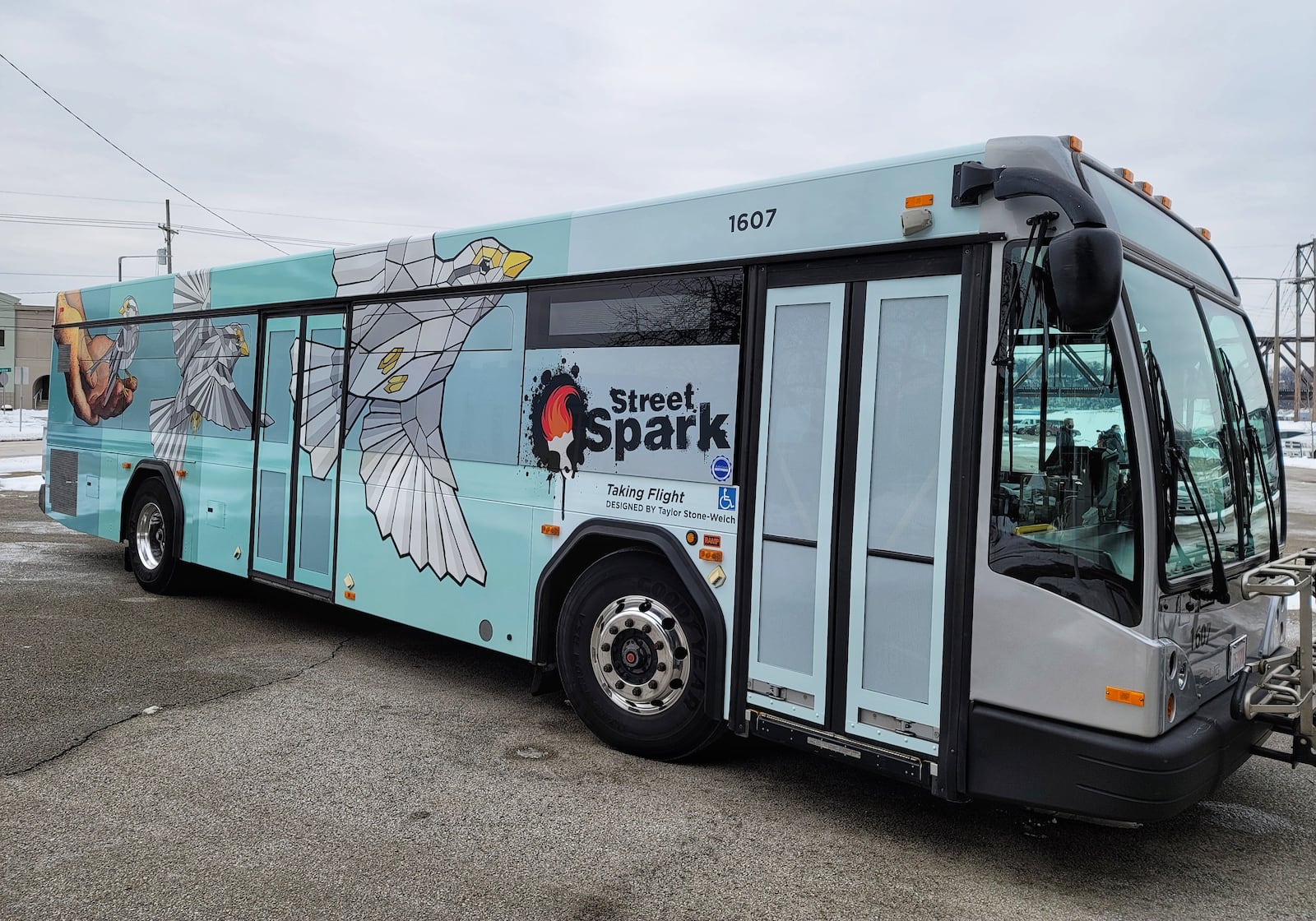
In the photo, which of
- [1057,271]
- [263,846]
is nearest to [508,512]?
[263,846]

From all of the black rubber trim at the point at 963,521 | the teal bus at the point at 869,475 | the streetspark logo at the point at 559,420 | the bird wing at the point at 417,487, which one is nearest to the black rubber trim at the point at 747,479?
the teal bus at the point at 869,475

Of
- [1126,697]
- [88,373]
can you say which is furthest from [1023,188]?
[88,373]

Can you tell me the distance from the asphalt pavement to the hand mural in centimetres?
366

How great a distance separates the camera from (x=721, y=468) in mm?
4383

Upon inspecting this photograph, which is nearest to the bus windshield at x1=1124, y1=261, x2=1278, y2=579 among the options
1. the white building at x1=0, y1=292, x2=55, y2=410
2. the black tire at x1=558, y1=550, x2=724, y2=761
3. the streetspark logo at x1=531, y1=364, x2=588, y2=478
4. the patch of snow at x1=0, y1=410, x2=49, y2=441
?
the black tire at x1=558, y1=550, x2=724, y2=761

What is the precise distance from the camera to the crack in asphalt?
4.43 m

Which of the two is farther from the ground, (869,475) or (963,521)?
(869,475)

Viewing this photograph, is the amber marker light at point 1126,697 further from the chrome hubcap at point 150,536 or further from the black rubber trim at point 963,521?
the chrome hubcap at point 150,536

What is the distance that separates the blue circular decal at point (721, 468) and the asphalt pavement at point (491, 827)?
4.71ft

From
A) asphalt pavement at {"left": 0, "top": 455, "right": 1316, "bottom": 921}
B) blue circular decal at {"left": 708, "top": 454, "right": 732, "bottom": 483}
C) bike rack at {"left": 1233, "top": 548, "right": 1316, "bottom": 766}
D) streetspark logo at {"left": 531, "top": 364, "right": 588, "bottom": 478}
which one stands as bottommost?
asphalt pavement at {"left": 0, "top": 455, "right": 1316, "bottom": 921}

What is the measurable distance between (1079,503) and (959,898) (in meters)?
1.49

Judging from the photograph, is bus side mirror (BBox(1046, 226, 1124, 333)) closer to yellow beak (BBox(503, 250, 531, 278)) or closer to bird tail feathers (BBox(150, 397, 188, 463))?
yellow beak (BBox(503, 250, 531, 278))

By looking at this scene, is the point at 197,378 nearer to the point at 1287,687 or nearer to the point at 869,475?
the point at 869,475

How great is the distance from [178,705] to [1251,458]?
18.5 feet
